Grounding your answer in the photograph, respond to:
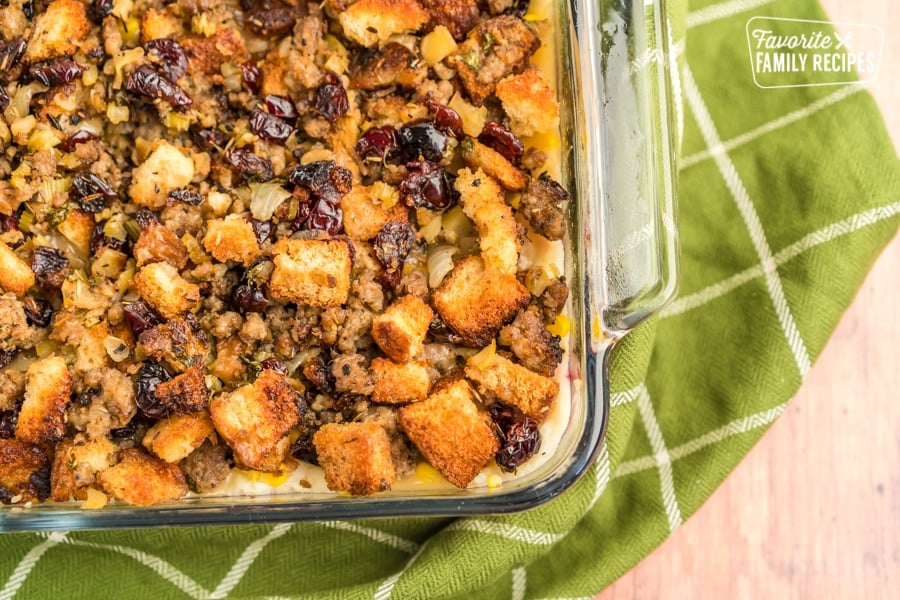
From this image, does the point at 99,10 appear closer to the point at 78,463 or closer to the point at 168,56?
the point at 168,56

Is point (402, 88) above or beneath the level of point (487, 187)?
above

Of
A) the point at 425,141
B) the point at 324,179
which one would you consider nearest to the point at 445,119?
the point at 425,141

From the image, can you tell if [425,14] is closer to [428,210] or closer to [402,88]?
[402,88]

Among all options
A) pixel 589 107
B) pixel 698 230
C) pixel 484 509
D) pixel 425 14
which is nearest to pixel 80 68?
pixel 425 14

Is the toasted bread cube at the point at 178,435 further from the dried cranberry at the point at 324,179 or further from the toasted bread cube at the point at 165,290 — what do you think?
the dried cranberry at the point at 324,179

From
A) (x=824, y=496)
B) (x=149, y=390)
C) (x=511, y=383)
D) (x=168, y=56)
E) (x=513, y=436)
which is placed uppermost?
(x=168, y=56)

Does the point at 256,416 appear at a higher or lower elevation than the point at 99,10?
lower

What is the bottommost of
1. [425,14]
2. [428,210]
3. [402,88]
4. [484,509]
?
[484,509]
